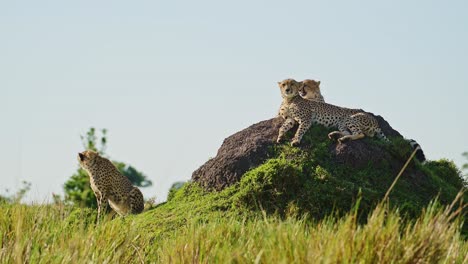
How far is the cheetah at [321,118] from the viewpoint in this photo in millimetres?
10945

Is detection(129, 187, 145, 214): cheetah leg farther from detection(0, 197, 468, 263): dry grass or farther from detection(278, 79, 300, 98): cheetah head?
detection(0, 197, 468, 263): dry grass

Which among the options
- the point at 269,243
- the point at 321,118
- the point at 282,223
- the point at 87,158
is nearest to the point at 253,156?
the point at 321,118

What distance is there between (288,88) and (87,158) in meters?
3.59

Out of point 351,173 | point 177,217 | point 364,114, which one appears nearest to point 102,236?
point 177,217

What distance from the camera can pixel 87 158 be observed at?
1309 centimetres

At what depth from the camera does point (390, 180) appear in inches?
426

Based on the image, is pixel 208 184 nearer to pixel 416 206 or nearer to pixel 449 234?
pixel 416 206

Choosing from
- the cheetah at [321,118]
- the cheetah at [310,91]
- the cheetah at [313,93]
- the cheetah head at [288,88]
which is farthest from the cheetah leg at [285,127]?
the cheetah at [310,91]

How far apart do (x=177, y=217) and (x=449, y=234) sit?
4.95 meters

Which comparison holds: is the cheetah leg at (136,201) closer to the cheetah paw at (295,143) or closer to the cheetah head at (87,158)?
the cheetah head at (87,158)

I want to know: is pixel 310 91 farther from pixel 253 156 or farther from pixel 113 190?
pixel 113 190

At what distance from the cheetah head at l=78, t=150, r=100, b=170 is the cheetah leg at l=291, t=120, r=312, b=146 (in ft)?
11.9

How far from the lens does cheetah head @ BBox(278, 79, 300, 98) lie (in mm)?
11289

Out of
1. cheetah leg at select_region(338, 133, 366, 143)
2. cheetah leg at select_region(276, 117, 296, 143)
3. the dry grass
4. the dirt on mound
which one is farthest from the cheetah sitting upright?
the dry grass
